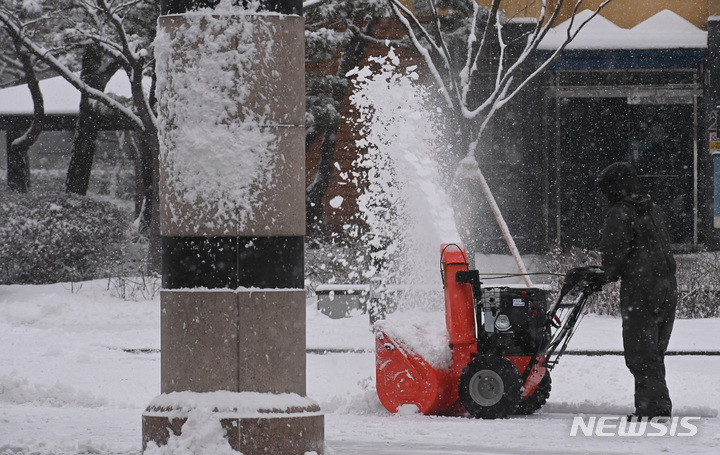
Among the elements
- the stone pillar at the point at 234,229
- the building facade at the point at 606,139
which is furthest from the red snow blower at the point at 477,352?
the building facade at the point at 606,139

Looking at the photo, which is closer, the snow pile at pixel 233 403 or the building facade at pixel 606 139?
the snow pile at pixel 233 403

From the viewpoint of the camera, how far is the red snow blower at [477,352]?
27.8 feet

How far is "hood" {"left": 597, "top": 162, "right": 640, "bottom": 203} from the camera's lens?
28.1ft

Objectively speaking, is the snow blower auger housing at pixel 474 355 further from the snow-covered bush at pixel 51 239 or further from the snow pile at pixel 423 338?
the snow-covered bush at pixel 51 239

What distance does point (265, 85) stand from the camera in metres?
5.92

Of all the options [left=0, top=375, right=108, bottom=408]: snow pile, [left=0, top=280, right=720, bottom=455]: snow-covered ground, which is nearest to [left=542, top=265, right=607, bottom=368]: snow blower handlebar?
[left=0, top=280, right=720, bottom=455]: snow-covered ground

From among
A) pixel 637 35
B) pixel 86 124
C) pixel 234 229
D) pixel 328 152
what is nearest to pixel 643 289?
pixel 234 229

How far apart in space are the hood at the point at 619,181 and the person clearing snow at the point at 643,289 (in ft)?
0.27

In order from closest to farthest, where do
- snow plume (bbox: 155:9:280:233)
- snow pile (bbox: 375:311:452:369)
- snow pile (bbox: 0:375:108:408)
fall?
snow plume (bbox: 155:9:280:233)
snow pile (bbox: 375:311:452:369)
snow pile (bbox: 0:375:108:408)

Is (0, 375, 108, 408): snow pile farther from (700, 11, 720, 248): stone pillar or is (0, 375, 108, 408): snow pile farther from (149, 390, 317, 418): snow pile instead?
(700, 11, 720, 248): stone pillar

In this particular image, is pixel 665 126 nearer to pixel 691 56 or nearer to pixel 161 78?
pixel 691 56

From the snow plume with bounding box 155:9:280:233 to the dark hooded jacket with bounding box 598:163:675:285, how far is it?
340cm

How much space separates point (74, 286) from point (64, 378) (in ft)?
32.6

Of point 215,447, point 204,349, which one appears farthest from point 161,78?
point 215,447
